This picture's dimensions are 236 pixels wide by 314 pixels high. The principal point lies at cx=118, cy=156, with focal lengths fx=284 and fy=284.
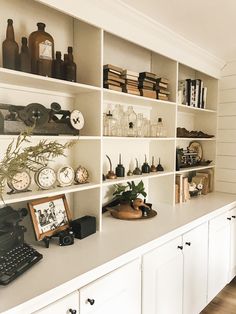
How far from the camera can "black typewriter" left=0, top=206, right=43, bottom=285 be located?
46.6 inches

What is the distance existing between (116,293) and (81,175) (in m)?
0.73

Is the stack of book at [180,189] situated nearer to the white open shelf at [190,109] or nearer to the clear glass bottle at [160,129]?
the clear glass bottle at [160,129]

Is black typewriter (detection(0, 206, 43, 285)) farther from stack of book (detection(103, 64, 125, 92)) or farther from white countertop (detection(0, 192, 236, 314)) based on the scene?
stack of book (detection(103, 64, 125, 92))

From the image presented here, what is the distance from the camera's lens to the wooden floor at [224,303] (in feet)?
8.15

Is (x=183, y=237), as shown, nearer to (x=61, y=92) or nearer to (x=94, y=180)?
(x=94, y=180)

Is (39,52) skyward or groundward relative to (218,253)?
skyward

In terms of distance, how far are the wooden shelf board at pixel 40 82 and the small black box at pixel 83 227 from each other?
0.80m

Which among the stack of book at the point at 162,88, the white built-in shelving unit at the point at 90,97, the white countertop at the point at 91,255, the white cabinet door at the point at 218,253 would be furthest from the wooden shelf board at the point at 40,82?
the white cabinet door at the point at 218,253

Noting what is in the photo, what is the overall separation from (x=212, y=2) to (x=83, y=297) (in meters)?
1.86

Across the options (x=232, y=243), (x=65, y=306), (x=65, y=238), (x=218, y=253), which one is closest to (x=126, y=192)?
(x=65, y=238)

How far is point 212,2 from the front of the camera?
1.81 m

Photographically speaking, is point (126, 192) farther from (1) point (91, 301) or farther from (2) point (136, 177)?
(1) point (91, 301)

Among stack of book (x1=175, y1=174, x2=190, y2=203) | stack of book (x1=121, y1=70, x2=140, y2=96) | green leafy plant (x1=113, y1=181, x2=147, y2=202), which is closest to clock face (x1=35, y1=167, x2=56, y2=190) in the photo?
green leafy plant (x1=113, y1=181, x2=147, y2=202)

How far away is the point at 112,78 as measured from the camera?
1963 millimetres
